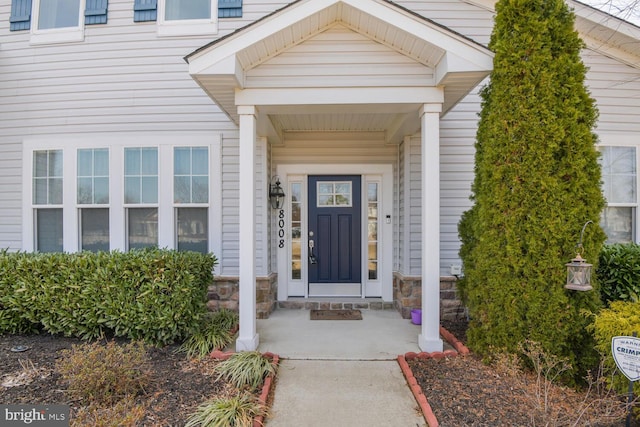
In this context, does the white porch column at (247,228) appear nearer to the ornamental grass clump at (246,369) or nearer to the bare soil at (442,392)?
the ornamental grass clump at (246,369)

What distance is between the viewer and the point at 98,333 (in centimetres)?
381

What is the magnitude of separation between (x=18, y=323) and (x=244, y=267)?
289cm

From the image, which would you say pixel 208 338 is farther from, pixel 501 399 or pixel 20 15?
pixel 20 15

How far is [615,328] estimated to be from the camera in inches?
A: 104

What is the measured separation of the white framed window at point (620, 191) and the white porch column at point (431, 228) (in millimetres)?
3226

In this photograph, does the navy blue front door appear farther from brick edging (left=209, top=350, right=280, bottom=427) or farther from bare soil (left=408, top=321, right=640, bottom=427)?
bare soil (left=408, top=321, right=640, bottom=427)

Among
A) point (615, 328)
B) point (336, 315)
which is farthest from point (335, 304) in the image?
point (615, 328)

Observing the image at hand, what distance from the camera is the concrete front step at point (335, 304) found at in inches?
203

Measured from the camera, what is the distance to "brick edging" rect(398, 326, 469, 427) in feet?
8.29

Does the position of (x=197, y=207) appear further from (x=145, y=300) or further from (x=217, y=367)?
(x=217, y=367)

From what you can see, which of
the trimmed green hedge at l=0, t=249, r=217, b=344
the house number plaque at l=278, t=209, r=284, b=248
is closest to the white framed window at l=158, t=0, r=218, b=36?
the house number plaque at l=278, t=209, r=284, b=248

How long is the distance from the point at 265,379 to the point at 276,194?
284 cm

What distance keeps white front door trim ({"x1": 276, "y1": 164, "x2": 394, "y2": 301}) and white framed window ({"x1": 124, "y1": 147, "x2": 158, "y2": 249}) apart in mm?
1883

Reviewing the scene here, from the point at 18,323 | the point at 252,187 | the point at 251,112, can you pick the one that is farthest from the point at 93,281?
the point at 251,112
